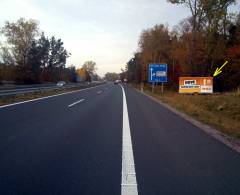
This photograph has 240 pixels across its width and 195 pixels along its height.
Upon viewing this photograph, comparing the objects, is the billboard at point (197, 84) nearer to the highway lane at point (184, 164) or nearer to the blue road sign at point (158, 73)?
the blue road sign at point (158, 73)

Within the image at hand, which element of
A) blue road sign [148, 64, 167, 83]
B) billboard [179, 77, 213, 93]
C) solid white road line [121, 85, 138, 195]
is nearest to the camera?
solid white road line [121, 85, 138, 195]

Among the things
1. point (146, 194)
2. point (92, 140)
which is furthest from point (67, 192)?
point (92, 140)

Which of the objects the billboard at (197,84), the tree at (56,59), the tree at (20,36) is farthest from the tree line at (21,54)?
the billboard at (197,84)

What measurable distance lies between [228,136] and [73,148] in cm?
513

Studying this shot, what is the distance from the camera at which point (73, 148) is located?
745 centimetres

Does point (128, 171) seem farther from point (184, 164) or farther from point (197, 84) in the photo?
point (197, 84)

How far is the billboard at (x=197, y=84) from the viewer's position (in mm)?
34344

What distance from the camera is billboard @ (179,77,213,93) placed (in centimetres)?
3434

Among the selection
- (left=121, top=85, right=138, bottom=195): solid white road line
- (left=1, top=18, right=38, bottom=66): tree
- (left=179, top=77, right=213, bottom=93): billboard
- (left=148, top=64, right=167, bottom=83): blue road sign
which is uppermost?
(left=1, top=18, right=38, bottom=66): tree

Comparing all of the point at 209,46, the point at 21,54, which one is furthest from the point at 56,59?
the point at 209,46

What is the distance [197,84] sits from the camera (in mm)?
34469

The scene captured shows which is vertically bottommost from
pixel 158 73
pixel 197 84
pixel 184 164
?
Result: pixel 184 164

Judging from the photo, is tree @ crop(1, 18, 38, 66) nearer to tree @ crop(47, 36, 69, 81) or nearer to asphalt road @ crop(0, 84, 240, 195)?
tree @ crop(47, 36, 69, 81)

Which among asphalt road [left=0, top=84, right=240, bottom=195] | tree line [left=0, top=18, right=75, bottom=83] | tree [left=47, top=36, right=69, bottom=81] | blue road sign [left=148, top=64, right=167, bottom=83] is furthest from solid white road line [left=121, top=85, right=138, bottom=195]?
tree [left=47, top=36, right=69, bottom=81]
